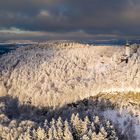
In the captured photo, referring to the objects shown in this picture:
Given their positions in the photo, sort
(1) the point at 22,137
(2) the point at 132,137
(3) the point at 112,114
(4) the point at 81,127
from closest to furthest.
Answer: (1) the point at 22,137 → (4) the point at 81,127 → (2) the point at 132,137 → (3) the point at 112,114

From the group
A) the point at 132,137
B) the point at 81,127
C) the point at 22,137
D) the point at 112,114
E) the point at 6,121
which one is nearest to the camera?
the point at 22,137

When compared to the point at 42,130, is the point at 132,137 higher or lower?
lower

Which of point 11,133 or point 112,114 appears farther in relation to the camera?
point 112,114

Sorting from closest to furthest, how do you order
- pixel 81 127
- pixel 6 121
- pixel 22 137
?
pixel 22 137, pixel 81 127, pixel 6 121

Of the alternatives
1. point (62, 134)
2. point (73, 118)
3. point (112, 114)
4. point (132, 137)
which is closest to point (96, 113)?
point (112, 114)

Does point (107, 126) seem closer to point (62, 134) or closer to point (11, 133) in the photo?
point (62, 134)

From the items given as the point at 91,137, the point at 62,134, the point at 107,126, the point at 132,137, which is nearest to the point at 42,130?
the point at 62,134

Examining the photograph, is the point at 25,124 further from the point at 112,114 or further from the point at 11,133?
the point at 112,114

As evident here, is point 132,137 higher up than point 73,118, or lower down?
lower down

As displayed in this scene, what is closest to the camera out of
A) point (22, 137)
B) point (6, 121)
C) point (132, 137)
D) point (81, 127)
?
point (22, 137)
